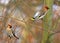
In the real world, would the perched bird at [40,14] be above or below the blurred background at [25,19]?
above

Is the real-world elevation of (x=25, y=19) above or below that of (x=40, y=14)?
below

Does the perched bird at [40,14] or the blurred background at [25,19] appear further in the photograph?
the blurred background at [25,19]

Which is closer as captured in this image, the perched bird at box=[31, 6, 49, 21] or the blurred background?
the perched bird at box=[31, 6, 49, 21]

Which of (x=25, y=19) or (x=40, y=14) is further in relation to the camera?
(x=25, y=19)

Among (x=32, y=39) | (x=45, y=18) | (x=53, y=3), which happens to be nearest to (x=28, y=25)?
(x=45, y=18)

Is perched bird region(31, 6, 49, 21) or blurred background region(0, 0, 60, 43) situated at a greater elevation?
perched bird region(31, 6, 49, 21)

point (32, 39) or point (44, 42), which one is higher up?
point (44, 42)

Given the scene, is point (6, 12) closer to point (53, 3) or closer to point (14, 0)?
point (14, 0)

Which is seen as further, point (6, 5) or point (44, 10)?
point (6, 5)

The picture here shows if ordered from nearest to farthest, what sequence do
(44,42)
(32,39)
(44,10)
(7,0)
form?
(44,10)
(44,42)
(7,0)
(32,39)

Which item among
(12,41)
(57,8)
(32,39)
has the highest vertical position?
(57,8)

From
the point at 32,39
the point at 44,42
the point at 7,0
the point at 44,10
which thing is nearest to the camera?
the point at 44,10
